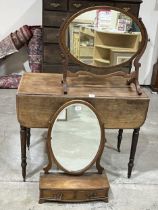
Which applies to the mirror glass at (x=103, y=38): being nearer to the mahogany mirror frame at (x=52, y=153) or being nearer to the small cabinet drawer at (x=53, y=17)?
the mahogany mirror frame at (x=52, y=153)

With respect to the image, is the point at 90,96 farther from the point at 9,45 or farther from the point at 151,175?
the point at 9,45

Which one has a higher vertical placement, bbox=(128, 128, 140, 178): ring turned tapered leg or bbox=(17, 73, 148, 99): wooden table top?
bbox=(17, 73, 148, 99): wooden table top

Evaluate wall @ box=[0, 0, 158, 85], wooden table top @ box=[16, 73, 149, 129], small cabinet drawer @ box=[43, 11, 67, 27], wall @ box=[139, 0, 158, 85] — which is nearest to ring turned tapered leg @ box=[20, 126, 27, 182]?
wooden table top @ box=[16, 73, 149, 129]

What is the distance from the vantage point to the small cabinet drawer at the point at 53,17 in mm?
3436

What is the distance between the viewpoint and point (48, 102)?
6.24 ft

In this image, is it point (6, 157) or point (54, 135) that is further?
point (6, 157)

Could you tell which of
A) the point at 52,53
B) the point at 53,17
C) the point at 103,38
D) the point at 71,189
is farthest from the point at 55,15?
the point at 71,189

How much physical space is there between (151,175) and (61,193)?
2.67 ft


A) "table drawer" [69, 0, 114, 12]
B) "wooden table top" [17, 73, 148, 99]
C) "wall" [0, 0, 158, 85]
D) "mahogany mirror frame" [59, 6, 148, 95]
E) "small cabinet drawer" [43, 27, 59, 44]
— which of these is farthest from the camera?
"wall" [0, 0, 158, 85]

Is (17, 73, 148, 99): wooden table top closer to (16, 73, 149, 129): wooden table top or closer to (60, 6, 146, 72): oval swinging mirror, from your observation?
(16, 73, 149, 129): wooden table top

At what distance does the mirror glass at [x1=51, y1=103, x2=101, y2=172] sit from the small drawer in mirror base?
99mm

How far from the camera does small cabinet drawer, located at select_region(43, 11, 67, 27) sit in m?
3.44

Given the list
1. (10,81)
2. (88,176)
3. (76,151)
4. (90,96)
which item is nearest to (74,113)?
(90,96)

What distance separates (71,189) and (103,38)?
105cm
